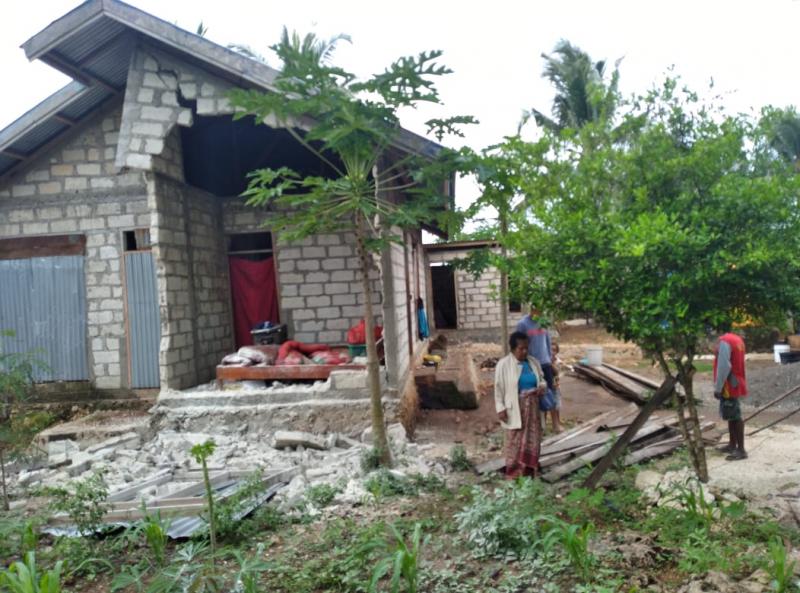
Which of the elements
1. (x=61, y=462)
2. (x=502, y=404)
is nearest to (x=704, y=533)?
(x=502, y=404)

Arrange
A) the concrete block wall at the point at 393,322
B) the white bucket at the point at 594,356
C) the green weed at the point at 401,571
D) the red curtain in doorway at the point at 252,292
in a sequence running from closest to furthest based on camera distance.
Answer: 1. the green weed at the point at 401,571
2. the concrete block wall at the point at 393,322
3. the red curtain in doorway at the point at 252,292
4. the white bucket at the point at 594,356

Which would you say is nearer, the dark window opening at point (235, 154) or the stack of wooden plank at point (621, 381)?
the dark window opening at point (235, 154)

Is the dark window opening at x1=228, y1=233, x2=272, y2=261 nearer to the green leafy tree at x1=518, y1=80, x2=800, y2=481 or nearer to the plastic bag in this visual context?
the plastic bag

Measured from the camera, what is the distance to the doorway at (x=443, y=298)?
2384 cm

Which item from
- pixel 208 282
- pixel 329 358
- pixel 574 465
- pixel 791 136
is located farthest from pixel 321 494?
pixel 791 136

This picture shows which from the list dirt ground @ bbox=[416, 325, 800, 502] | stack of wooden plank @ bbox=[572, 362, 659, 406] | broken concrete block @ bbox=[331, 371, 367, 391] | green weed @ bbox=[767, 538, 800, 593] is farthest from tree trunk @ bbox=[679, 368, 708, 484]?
stack of wooden plank @ bbox=[572, 362, 659, 406]

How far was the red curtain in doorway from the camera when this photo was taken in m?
11.2

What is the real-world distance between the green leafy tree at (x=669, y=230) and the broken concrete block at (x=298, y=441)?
13.3ft

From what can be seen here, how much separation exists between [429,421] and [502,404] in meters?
3.43

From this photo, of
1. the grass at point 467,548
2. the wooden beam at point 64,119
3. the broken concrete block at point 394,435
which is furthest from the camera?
the wooden beam at point 64,119

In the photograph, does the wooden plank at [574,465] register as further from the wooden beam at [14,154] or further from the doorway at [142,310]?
the wooden beam at [14,154]

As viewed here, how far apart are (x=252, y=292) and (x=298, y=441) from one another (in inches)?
159

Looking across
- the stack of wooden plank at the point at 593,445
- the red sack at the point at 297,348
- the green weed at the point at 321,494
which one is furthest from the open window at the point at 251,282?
the stack of wooden plank at the point at 593,445

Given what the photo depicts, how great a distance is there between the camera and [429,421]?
9.91 m
